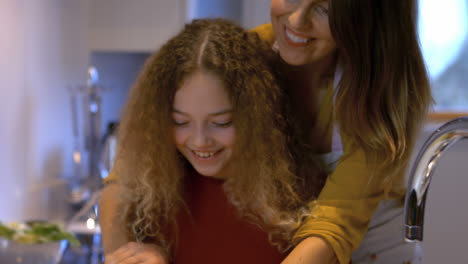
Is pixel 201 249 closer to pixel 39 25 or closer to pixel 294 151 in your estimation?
pixel 294 151

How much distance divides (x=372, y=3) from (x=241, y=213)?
14.3 inches

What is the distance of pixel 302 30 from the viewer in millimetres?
855

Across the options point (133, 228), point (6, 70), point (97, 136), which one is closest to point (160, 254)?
point (133, 228)

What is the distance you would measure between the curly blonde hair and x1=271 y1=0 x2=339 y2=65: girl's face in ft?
0.14

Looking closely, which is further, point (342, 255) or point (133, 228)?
point (133, 228)

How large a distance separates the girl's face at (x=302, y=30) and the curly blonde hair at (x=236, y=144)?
4cm

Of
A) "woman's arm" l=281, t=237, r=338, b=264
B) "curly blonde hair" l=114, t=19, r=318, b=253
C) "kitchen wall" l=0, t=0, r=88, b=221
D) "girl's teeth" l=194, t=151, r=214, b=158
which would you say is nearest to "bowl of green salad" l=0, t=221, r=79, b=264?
"kitchen wall" l=0, t=0, r=88, b=221

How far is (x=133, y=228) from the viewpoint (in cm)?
94

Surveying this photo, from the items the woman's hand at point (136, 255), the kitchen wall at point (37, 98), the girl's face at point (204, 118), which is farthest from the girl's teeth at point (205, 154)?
the kitchen wall at point (37, 98)

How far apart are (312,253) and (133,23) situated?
2.07 m

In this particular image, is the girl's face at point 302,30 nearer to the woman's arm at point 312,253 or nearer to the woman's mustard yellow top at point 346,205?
the woman's mustard yellow top at point 346,205

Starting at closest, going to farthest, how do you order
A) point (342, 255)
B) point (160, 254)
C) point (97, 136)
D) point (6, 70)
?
point (342, 255) < point (160, 254) < point (6, 70) < point (97, 136)

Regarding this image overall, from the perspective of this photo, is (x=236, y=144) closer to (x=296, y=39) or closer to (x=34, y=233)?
(x=296, y=39)

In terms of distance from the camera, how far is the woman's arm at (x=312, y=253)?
31.9 inches
